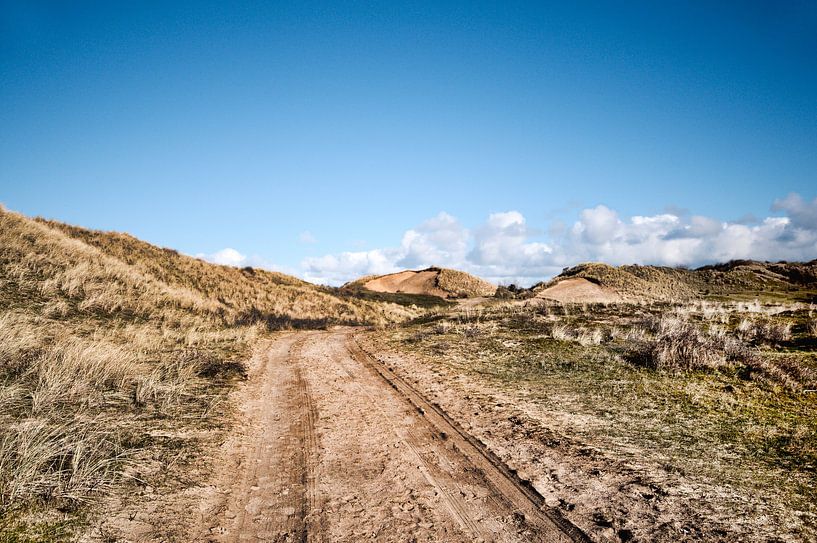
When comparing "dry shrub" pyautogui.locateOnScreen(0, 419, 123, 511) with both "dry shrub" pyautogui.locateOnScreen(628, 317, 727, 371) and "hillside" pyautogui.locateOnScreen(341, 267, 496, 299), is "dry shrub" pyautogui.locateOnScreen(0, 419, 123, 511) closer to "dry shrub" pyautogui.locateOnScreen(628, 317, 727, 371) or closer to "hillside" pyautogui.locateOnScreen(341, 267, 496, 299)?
"dry shrub" pyautogui.locateOnScreen(628, 317, 727, 371)

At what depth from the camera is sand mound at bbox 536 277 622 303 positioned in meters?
41.0

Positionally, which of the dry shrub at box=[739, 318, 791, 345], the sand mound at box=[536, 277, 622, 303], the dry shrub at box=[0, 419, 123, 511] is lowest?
the dry shrub at box=[0, 419, 123, 511]

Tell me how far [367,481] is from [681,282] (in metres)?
48.0

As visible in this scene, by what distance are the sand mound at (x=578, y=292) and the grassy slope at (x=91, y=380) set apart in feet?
89.2

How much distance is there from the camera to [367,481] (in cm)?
559

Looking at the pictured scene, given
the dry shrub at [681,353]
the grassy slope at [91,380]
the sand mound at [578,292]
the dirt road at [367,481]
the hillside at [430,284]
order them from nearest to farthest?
the dirt road at [367,481] → the grassy slope at [91,380] → the dry shrub at [681,353] → the sand mound at [578,292] → the hillside at [430,284]

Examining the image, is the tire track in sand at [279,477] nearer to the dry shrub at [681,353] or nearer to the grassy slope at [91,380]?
the grassy slope at [91,380]

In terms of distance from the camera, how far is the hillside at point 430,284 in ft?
205

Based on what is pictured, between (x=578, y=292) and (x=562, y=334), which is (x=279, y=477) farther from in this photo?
(x=578, y=292)

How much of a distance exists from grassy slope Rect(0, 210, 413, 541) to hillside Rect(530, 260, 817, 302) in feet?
99.1

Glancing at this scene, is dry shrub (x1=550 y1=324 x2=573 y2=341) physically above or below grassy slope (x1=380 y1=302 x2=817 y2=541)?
above

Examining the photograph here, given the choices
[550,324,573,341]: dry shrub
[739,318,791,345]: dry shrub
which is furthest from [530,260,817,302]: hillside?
[550,324,573,341]: dry shrub

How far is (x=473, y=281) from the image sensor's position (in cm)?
6662

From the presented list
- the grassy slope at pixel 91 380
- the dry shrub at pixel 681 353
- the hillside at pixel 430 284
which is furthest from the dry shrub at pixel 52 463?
the hillside at pixel 430 284
